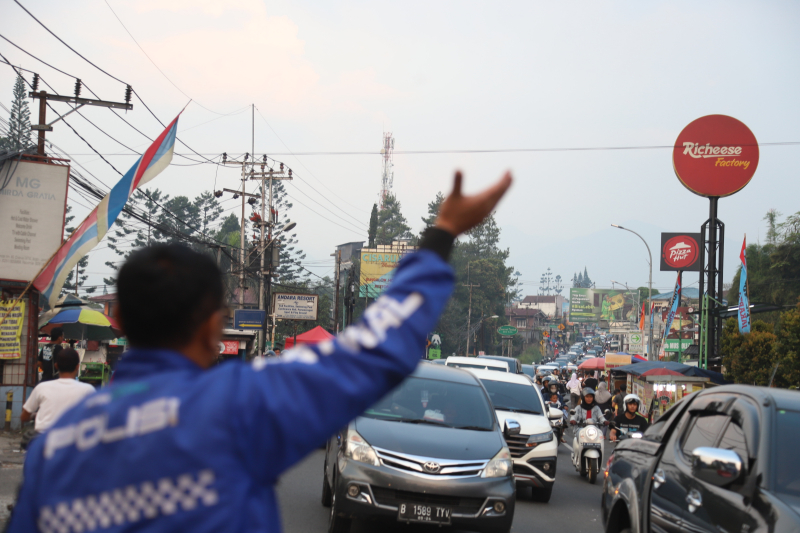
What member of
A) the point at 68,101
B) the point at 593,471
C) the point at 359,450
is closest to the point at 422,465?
the point at 359,450

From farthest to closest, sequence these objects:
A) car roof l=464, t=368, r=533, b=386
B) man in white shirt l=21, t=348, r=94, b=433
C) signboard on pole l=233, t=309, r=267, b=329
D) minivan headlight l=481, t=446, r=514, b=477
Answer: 1. signboard on pole l=233, t=309, r=267, b=329
2. car roof l=464, t=368, r=533, b=386
3. minivan headlight l=481, t=446, r=514, b=477
4. man in white shirt l=21, t=348, r=94, b=433

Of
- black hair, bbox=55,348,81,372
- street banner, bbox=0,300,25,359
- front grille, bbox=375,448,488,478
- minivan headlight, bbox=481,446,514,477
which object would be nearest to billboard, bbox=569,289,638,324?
street banner, bbox=0,300,25,359

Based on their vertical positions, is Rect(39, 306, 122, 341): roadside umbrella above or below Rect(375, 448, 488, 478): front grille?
above

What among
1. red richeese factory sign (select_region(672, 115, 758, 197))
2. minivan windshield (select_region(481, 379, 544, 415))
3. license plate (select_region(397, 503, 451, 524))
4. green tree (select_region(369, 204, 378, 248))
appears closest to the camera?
license plate (select_region(397, 503, 451, 524))

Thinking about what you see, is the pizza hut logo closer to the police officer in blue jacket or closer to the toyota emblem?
the toyota emblem

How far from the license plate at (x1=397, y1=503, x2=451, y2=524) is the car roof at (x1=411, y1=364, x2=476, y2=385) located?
2050 mm

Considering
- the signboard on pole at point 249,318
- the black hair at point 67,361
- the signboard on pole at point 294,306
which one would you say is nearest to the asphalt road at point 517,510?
the black hair at point 67,361

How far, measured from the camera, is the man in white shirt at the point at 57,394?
5719 millimetres

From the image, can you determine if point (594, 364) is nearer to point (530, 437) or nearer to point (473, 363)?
point (473, 363)

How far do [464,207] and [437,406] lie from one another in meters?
6.83

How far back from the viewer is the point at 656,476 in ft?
16.2

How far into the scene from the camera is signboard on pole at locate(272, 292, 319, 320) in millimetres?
48069

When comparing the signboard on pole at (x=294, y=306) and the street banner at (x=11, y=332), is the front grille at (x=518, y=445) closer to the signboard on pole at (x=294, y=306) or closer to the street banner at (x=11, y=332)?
the street banner at (x=11, y=332)

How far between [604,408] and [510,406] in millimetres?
6137
